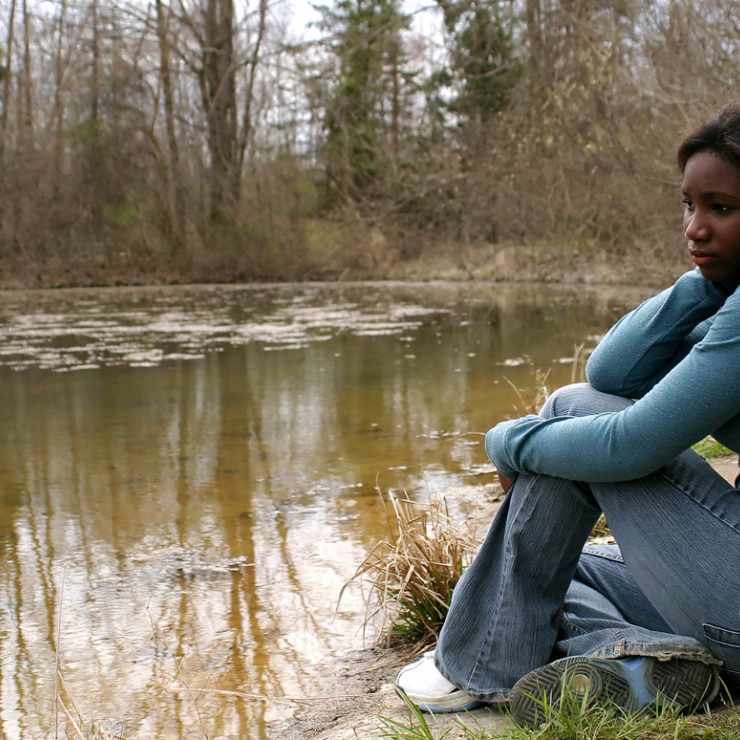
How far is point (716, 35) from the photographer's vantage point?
8531mm

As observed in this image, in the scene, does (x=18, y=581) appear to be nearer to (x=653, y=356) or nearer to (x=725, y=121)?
(x=653, y=356)

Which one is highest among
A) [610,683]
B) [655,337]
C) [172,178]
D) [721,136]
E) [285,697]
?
[172,178]

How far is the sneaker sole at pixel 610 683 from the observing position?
1.59 meters

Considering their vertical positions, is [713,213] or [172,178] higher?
[172,178]

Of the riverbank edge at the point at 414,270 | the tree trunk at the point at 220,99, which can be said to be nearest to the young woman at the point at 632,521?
the riverbank edge at the point at 414,270

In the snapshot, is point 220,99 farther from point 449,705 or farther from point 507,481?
point 449,705

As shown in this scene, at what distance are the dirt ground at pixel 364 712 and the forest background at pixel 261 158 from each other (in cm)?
1420

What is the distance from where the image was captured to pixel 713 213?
163 centimetres

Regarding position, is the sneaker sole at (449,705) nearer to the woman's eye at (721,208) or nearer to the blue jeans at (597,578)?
the blue jeans at (597,578)

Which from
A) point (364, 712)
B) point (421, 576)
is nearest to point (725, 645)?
point (364, 712)

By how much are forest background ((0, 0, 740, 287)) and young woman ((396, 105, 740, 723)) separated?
14505mm

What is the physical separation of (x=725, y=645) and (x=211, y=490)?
325 centimetres

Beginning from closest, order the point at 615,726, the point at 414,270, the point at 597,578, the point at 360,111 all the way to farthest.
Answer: the point at 615,726 → the point at 597,578 → the point at 414,270 → the point at 360,111

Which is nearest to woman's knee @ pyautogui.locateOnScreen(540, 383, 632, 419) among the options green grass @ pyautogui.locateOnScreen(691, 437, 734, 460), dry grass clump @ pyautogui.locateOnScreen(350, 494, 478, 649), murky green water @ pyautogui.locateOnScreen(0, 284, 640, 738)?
dry grass clump @ pyautogui.locateOnScreen(350, 494, 478, 649)
